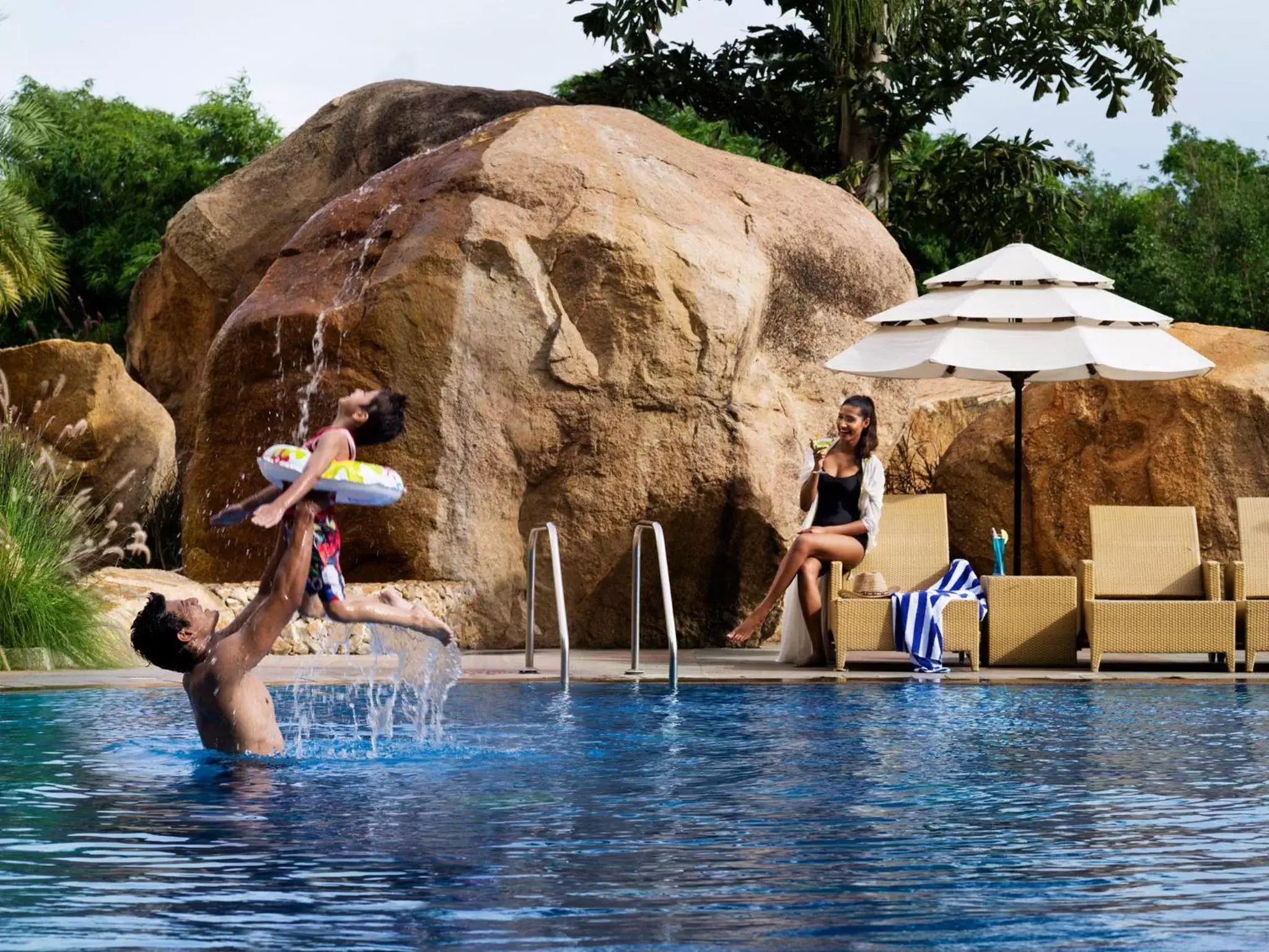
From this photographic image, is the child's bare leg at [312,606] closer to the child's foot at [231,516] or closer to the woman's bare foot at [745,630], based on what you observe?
the child's foot at [231,516]

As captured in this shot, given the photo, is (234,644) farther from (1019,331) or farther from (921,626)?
(1019,331)

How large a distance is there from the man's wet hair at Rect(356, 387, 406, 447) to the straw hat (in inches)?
204

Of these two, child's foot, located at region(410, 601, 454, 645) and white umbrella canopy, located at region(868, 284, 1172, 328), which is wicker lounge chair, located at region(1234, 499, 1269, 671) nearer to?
white umbrella canopy, located at region(868, 284, 1172, 328)

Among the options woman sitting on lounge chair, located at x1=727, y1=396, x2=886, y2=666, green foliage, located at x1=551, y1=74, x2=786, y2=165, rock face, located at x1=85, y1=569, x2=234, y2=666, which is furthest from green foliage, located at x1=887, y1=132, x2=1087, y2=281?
rock face, located at x1=85, y1=569, x2=234, y2=666

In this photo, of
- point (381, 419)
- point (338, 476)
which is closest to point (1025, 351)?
point (381, 419)

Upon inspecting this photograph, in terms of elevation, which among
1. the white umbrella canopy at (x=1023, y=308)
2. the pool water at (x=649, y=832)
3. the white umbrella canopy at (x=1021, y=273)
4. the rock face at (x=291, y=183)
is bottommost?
the pool water at (x=649, y=832)

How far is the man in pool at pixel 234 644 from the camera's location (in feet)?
23.5

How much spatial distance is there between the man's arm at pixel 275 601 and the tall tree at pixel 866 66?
17195 millimetres

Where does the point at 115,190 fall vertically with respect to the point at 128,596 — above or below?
above

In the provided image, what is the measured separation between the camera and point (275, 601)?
291 inches

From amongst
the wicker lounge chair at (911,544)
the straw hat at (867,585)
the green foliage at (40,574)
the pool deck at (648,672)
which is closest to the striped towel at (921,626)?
the pool deck at (648,672)

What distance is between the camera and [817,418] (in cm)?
1486

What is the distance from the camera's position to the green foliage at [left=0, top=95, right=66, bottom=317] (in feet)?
86.7

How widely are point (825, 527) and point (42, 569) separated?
17.4 ft
